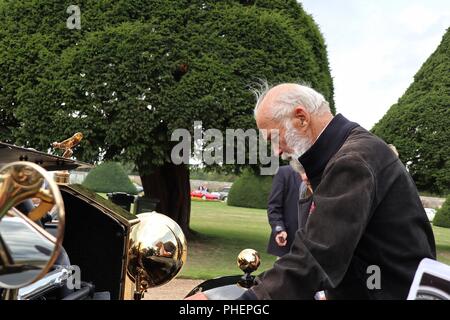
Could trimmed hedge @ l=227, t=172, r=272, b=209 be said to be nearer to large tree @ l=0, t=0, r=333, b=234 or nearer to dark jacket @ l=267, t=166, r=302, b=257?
large tree @ l=0, t=0, r=333, b=234

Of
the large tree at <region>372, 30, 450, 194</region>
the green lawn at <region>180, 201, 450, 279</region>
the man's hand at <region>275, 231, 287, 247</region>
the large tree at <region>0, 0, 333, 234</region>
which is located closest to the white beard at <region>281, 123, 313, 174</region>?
the man's hand at <region>275, 231, 287, 247</region>

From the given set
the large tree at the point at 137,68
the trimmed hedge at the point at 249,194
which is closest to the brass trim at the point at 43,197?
the large tree at the point at 137,68

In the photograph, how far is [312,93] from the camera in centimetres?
177

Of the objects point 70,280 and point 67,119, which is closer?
point 70,280

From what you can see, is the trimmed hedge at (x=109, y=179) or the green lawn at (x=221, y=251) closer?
the green lawn at (x=221, y=251)

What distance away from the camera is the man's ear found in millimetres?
1743

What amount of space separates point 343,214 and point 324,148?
0.36 m

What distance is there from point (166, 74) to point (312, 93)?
9.10m

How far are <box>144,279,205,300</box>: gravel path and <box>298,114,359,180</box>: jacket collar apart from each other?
484 centimetres

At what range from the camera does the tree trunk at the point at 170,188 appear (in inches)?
511

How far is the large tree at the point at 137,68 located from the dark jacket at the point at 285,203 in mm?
5278

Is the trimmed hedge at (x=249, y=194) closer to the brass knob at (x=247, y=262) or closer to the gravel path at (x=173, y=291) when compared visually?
the gravel path at (x=173, y=291)
